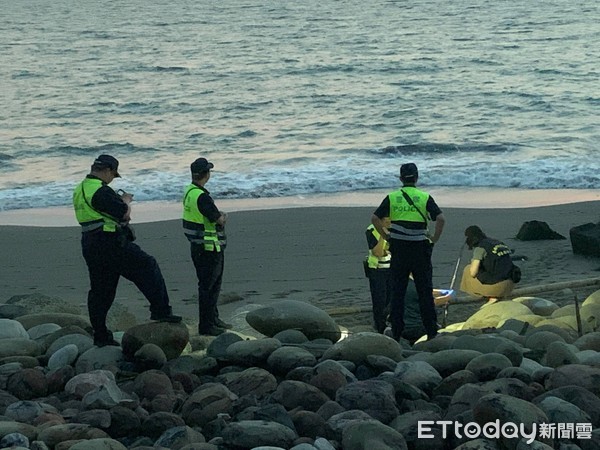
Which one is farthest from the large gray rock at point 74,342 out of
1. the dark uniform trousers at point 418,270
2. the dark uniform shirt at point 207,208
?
the dark uniform trousers at point 418,270

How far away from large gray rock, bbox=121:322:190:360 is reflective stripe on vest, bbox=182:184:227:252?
1316 millimetres

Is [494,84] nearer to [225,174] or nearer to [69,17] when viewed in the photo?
[225,174]

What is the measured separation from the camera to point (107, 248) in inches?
371

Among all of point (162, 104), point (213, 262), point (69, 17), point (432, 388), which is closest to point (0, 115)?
point (162, 104)

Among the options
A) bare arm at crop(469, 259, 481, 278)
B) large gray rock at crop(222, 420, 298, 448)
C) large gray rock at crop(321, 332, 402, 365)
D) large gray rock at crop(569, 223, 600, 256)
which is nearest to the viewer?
large gray rock at crop(222, 420, 298, 448)

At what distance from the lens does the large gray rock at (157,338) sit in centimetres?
909

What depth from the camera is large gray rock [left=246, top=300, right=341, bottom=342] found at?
9.90m

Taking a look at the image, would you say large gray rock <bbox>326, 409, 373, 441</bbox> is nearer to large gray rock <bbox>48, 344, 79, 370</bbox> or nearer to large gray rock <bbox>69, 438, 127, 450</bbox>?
large gray rock <bbox>69, 438, 127, 450</bbox>

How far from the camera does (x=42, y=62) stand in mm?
51094

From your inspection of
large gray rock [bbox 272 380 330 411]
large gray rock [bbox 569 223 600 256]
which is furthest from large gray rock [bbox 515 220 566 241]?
large gray rock [bbox 272 380 330 411]

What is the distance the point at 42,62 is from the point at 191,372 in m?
44.5

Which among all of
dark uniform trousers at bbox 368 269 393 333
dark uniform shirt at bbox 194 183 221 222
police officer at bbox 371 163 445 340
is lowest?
dark uniform trousers at bbox 368 269 393 333

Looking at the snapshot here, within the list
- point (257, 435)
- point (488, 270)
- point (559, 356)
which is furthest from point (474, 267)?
point (257, 435)

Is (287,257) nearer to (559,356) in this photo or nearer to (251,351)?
(251,351)
